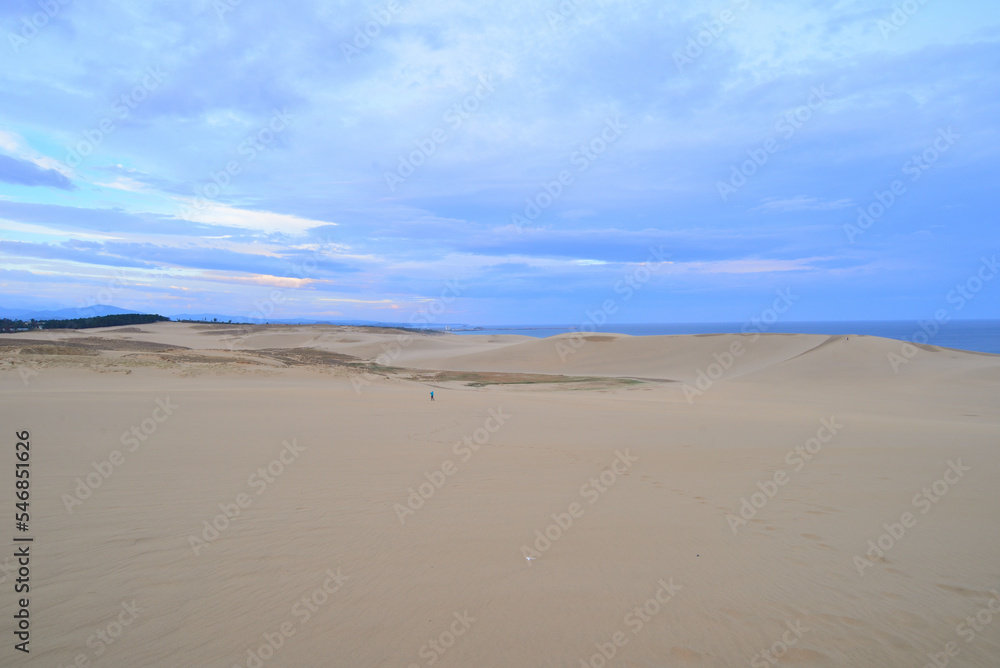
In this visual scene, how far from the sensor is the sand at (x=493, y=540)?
3.26 metres

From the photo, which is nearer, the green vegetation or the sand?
the sand

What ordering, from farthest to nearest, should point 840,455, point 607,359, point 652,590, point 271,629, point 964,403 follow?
1. point 607,359
2. point 964,403
3. point 840,455
4. point 652,590
5. point 271,629

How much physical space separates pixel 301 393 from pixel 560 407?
8492mm

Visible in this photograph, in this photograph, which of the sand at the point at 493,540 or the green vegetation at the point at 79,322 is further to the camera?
the green vegetation at the point at 79,322

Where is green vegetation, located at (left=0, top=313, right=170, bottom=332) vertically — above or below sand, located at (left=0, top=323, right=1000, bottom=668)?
above

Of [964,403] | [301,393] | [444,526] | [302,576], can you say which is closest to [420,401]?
[301,393]

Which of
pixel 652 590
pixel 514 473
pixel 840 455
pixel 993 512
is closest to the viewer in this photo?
pixel 652 590

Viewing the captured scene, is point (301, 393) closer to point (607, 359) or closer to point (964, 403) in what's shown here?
point (964, 403)

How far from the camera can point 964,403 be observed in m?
17.8

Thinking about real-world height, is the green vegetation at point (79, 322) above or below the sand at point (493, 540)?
above

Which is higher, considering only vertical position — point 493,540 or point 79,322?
point 79,322

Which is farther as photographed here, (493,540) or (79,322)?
(79,322)

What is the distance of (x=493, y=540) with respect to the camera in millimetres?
4871

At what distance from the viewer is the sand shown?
3264mm
